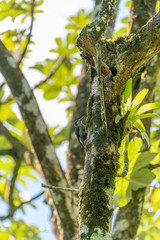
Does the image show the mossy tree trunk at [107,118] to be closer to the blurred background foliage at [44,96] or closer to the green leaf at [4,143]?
the blurred background foliage at [44,96]

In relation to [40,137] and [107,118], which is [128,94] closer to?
[107,118]

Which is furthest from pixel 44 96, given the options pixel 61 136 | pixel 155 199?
pixel 155 199

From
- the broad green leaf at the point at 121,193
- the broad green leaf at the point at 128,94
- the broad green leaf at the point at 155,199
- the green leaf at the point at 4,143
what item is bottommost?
the broad green leaf at the point at 121,193

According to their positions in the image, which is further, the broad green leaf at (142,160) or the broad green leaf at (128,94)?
the broad green leaf at (142,160)

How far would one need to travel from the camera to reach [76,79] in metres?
4.76

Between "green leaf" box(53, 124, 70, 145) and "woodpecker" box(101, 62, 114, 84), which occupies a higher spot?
"green leaf" box(53, 124, 70, 145)

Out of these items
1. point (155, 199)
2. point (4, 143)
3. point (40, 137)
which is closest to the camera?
point (40, 137)

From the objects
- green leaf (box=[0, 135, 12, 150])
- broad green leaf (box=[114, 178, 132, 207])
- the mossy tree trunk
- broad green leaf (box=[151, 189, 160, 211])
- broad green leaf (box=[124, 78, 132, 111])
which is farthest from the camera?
green leaf (box=[0, 135, 12, 150])

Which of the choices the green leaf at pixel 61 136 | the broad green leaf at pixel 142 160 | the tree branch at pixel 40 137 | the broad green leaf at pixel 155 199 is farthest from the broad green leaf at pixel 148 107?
the green leaf at pixel 61 136

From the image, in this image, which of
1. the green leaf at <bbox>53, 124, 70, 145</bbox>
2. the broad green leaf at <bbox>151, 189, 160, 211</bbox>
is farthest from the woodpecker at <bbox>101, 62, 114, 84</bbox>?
the green leaf at <bbox>53, 124, 70, 145</bbox>

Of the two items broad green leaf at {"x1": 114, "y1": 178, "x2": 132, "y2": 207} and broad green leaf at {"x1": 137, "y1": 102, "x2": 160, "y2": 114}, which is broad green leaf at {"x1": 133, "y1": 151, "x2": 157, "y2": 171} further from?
broad green leaf at {"x1": 137, "y1": 102, "x2": 160, "y2": 114}

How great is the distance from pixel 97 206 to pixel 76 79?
3.37 m

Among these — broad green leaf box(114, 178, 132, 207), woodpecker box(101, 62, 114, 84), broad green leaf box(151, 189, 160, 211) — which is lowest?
broad green leaf box(114, 178, 132, 207)

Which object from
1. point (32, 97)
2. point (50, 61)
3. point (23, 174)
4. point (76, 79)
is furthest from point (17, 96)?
point (23, 174)
